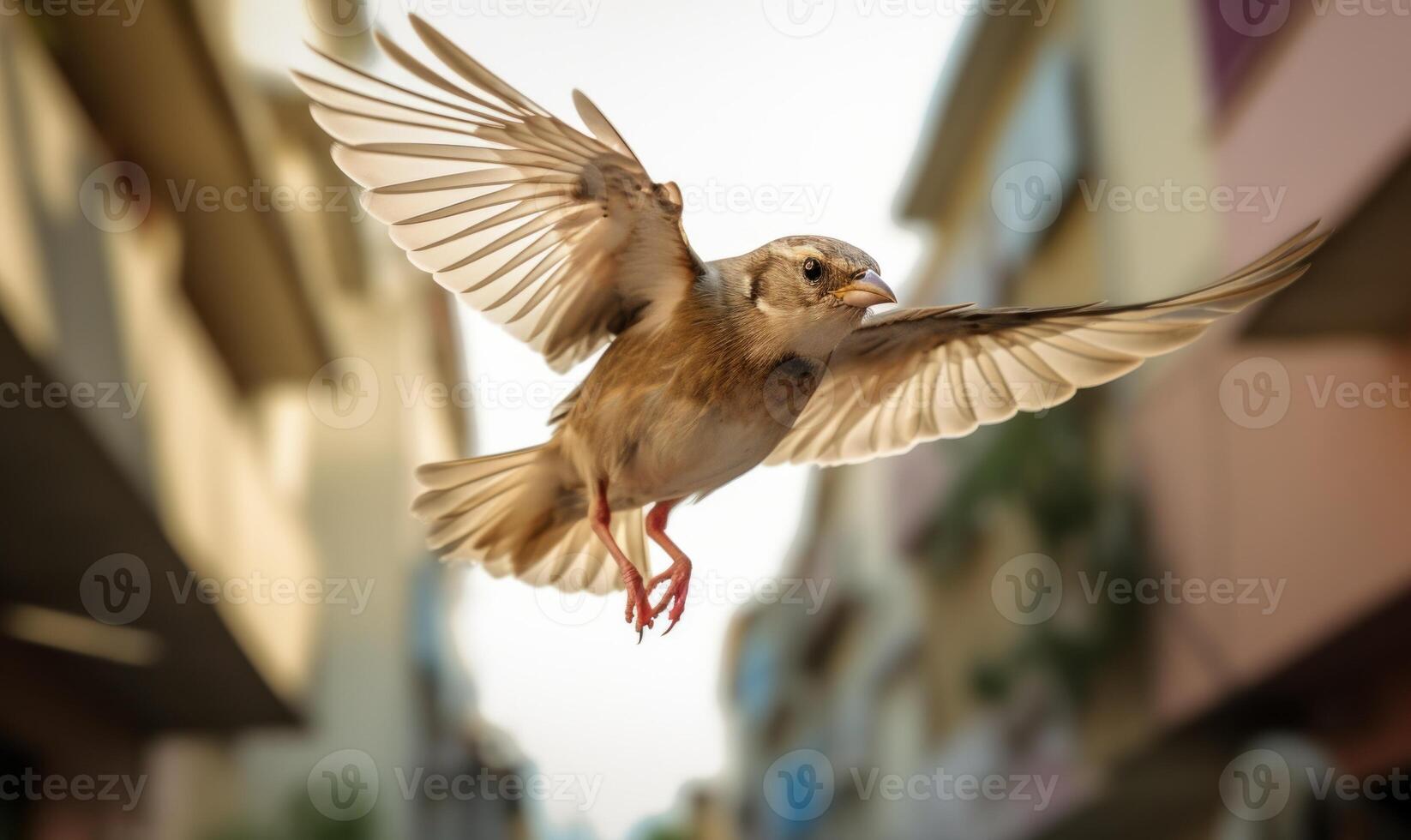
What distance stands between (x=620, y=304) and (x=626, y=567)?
0.48 m

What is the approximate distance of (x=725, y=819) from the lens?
34.5 meters

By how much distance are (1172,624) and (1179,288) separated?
7.16 ft

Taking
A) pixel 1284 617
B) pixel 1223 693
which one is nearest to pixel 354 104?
pixel 1284 617

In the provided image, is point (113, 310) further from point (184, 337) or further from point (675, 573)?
point (675, 573)

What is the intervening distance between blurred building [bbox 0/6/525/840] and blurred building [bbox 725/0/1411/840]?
4.16 m

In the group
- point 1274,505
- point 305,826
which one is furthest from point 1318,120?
point 305,826

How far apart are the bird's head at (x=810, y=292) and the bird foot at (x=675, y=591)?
305 millimetres

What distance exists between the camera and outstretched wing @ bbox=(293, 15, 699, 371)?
1.56 metres

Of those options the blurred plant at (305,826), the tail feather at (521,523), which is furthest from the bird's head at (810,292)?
the blurred plant at (305,826)

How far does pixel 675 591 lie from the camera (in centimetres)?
156

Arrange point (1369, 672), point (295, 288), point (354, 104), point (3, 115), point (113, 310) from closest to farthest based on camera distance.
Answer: point (354, 104) → point (3, 115) → point (113, 310) → point (1369, 672) → point (295, 288)

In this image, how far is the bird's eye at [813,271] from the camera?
1.65 m

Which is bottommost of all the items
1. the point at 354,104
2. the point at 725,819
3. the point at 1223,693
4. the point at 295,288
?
the point at 725,819

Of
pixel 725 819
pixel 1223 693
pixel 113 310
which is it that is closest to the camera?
pixel 113 310
